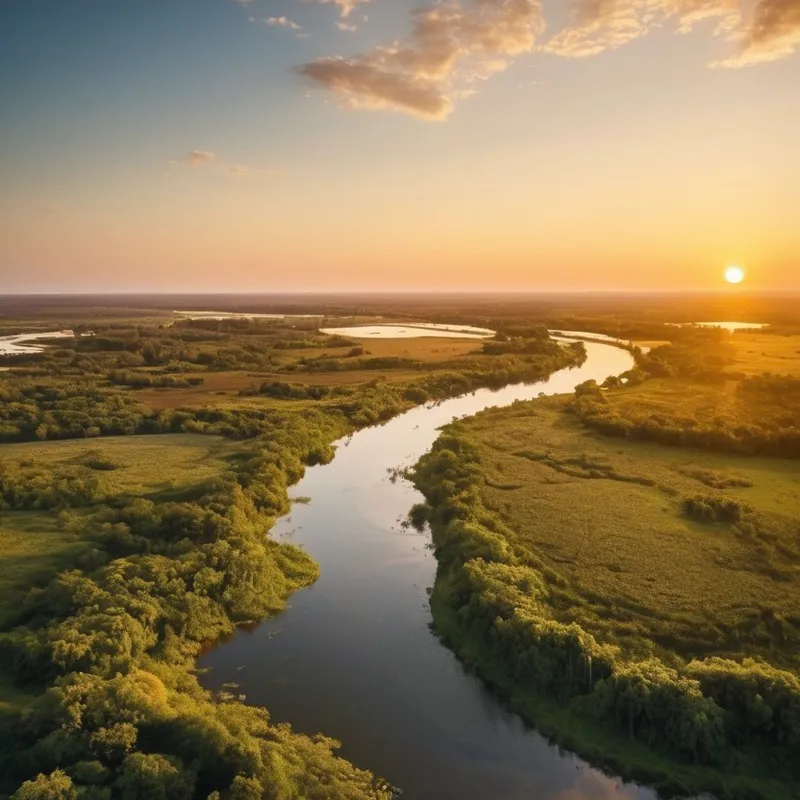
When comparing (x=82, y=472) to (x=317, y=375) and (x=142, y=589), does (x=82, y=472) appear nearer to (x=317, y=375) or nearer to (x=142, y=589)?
(x=142, y=589)

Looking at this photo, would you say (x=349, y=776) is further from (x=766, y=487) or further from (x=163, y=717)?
(x=766, y=487)

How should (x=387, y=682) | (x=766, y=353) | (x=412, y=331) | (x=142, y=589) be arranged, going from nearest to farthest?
(x=387, y=682) → (x=142, y=589) → (x=766, y=353) → (x=412, y=331)

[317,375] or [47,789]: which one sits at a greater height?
[317,375]

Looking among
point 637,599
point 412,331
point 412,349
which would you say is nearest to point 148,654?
point 637,599

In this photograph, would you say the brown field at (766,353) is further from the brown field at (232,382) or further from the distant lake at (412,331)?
the distant lake at (412,331)

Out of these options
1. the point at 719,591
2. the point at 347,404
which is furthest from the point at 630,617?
the point at 347,404

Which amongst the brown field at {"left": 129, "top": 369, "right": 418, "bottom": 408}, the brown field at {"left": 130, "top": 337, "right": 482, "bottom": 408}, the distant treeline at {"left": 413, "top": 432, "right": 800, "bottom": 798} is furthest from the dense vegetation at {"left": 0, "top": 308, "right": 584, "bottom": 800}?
the distant treeline at {"left": 413, "top": 432, "right": 800, "bottom": 798}

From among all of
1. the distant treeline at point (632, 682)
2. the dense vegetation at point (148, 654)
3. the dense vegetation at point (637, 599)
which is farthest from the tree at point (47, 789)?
the distant treeline at point (632, 682)
